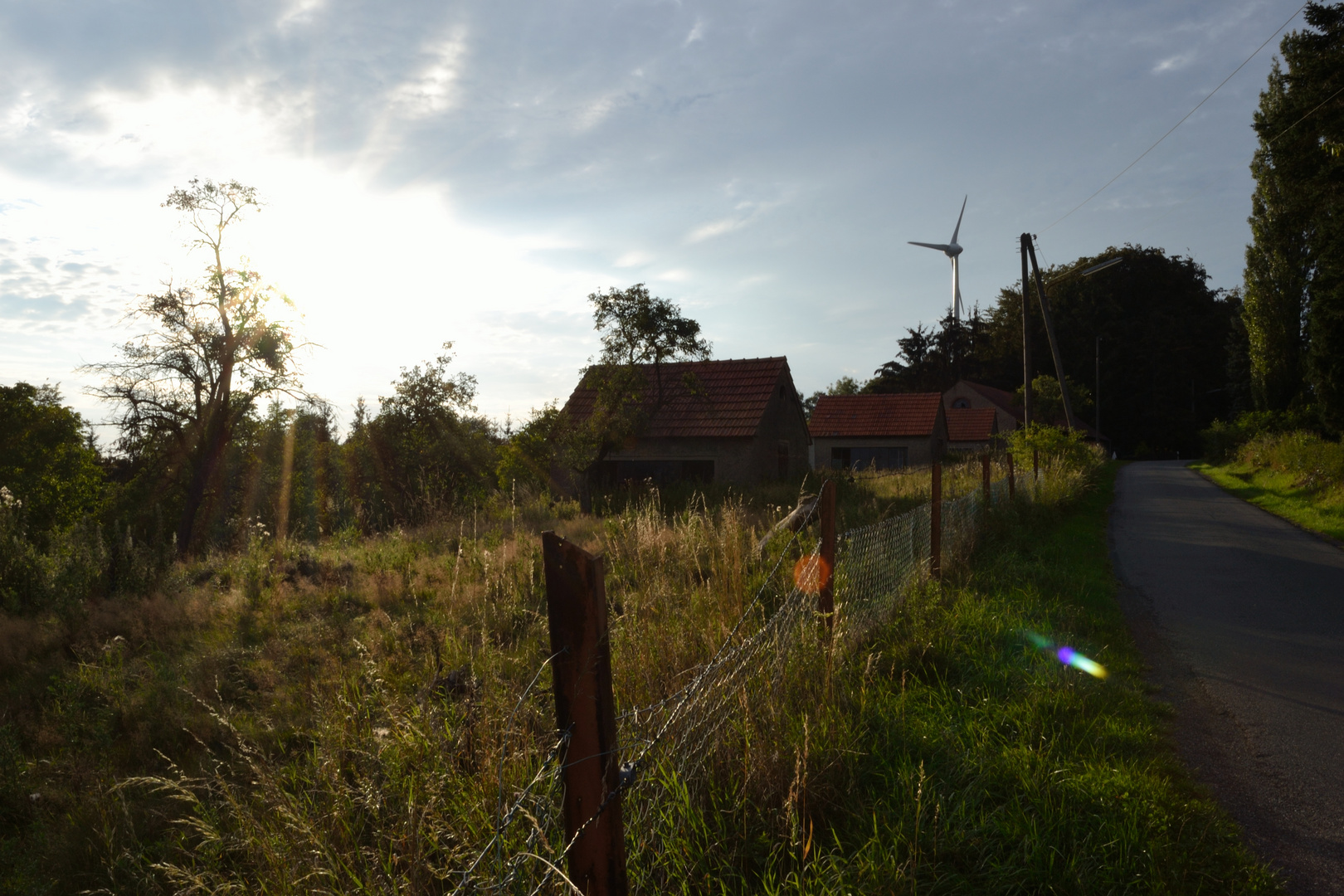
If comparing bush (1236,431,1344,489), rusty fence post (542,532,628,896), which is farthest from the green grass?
bush (1236,431,1344,489)

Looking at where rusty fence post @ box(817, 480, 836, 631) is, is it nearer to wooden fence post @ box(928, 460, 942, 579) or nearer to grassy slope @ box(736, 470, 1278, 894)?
grassy slope @ box(736, 470, 1278, 894)

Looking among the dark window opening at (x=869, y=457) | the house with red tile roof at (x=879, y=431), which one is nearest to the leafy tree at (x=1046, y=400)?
the house with red tile roof at (x=879, y=431)

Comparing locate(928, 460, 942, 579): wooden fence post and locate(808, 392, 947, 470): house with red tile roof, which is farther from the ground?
locate(808, 392, 947, 470): house with red tile roof

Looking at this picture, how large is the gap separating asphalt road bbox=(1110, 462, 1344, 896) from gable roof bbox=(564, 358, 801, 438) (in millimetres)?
12778

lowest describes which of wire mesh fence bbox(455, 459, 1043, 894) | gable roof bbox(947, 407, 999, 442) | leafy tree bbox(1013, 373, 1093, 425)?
wire mesh fence bbox(455, 459, 1043, 894)

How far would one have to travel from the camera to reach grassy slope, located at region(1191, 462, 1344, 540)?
1376cm

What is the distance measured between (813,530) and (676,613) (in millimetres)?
4468

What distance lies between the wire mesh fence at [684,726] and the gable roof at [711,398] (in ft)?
56.0

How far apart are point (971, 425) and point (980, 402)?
22.8 feet

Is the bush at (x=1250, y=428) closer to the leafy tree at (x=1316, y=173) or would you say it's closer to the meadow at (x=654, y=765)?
the leafy tree at (x=1316, y=173)

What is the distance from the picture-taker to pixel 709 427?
78.4ft

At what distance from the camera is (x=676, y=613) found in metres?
4.72

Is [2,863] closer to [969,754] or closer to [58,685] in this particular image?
[58,685]

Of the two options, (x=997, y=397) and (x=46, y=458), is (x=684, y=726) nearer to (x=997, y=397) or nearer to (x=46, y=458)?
(x=46, y=458)
